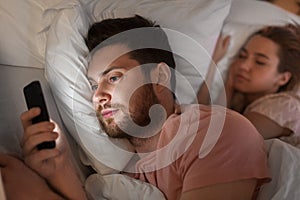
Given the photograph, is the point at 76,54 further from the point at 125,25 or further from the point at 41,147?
the point at 41,147

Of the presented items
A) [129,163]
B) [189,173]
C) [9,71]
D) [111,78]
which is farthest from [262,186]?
[9,71]

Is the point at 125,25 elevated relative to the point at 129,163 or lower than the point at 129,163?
elevated

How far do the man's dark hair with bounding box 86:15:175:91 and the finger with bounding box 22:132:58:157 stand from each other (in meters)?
0.27

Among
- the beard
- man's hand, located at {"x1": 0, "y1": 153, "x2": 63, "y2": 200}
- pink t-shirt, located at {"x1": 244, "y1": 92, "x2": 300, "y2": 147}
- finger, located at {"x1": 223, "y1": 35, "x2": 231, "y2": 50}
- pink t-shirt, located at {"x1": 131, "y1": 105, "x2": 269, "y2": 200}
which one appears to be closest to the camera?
man's hand, located at {"x1": 0, "y1": 153, "x2": 63, "y2": 200}

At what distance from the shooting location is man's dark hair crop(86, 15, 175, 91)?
116cm

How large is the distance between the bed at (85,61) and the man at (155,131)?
34 millimetres

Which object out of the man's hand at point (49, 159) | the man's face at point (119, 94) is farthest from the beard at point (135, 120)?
the man's hand at point (49, 159)

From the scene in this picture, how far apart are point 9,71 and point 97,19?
0.80 feet

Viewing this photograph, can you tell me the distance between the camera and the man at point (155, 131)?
3.32 ft

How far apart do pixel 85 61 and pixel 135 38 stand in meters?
0.13

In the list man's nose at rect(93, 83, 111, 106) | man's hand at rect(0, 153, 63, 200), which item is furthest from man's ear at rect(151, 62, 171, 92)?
man's hand at rect(0, 153, 63, 200)

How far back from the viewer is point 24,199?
0.92m

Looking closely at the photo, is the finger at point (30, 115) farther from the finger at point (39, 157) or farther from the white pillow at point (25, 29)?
the white pillow at point (25, 29)

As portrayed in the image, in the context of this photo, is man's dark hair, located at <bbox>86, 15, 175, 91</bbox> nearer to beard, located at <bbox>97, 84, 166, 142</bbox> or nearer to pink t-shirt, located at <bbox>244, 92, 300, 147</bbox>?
beard, located at <bbox>97, 84, 166, 142</bbox>
